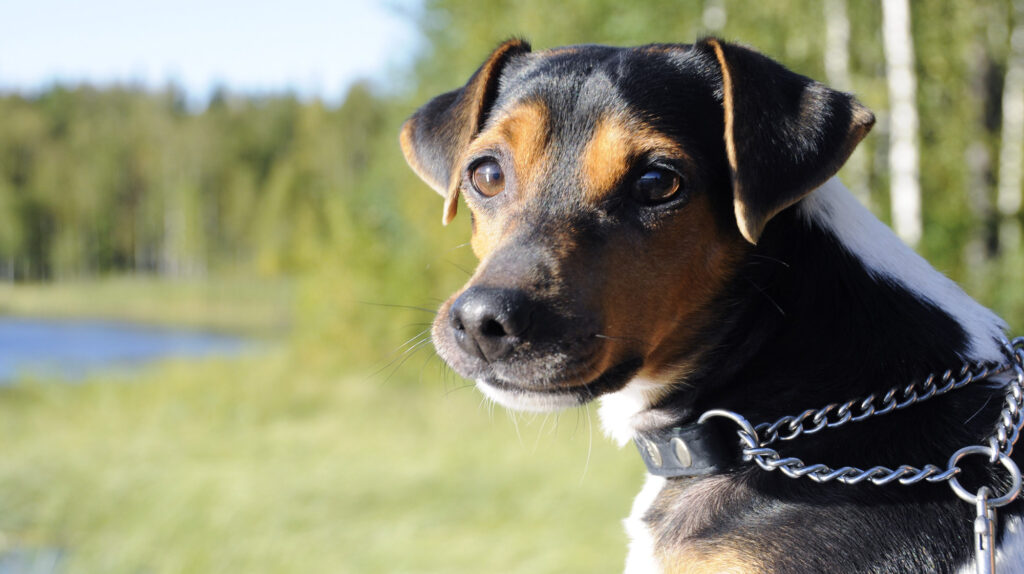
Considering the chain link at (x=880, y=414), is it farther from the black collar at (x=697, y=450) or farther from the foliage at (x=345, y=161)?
the foliage at (x=345, y=161)

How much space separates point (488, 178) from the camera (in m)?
2.95

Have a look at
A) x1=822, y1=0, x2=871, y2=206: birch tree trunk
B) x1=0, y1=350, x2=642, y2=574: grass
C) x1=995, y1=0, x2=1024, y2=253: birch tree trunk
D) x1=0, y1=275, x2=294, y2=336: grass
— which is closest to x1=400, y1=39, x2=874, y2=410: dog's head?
x1=0, y1=350, x2=642, y2=574: grass

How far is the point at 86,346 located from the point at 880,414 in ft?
84.5

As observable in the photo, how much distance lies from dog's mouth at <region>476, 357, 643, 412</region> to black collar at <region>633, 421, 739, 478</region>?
22 centimetres

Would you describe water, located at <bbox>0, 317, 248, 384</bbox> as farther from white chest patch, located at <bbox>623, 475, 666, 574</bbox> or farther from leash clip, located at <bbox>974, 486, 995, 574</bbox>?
leash clip, located at <bbox>974, 486, 995, 574</bbox>

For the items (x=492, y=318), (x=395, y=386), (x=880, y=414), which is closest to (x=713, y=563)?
(x=880, y=414)

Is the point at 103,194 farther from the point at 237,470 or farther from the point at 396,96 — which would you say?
the point at 237,470

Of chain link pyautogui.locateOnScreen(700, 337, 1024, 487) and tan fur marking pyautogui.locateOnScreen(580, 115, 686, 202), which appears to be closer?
chain link pyautogui.locateOnScreen(700, 337, 1024, 487)

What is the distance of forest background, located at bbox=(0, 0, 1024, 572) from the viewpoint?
27.2ft

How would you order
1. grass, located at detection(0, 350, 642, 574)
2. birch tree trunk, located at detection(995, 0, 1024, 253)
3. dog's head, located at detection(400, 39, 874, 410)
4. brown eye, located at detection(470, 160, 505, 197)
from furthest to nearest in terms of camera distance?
1. birch tree trunk, located at detection(995, 0, 1024, 253)
2. grass, located at detection(0, 350, 642, 574)
3. brown eye, located at detection(470, 160, 505, 197)
4. dog's head, located at detection(400, 39, 874, 410)

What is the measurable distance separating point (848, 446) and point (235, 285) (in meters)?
38.4

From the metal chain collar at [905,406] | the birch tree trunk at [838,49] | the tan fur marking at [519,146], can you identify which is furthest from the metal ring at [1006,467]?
the birch tree trunk at [838,49]

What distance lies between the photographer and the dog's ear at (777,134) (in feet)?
7.98

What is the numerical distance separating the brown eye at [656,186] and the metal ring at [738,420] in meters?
0.66
